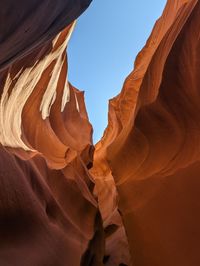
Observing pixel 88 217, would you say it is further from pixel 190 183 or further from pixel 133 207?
pixel 190 183

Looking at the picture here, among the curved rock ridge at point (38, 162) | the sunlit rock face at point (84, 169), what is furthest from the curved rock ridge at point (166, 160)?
the curved rock ridge at point (38, 162)

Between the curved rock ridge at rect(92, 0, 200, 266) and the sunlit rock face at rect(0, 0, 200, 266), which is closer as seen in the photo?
the sunlit rock face at rect(0, 0, 200, 266)

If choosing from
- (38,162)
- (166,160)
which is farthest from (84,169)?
(166,160)

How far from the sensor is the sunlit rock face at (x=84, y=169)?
3527mm

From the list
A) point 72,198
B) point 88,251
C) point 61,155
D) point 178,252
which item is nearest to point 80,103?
point 61,155

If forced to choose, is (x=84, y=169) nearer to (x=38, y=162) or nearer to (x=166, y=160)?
(x=38, y=162)

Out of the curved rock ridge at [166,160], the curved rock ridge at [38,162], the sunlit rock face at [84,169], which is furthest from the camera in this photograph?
the curved rock ridge at [166,160]

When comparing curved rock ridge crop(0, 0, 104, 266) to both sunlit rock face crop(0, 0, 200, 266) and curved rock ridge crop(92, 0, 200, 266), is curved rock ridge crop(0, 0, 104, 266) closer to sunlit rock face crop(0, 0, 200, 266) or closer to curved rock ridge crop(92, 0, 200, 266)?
sunlit rock face crop(0, 0, 200, 266)

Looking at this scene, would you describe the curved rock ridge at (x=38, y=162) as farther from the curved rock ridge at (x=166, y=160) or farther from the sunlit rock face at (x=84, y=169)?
the curved rock ridge at (x=166, y=160)

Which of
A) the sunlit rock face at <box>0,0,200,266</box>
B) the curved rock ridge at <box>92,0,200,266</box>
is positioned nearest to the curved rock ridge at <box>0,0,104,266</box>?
the sunlit rock face at <box>0,0,200,266</box>

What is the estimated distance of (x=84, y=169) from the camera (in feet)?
21.8

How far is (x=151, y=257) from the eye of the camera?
13.6ft

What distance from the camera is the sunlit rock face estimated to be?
3.53 metres

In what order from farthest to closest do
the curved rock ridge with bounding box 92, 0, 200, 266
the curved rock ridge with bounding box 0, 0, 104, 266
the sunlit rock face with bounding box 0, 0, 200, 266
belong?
the curved rock ridge with bounding box 92, 0, 200, 266, the sunlit rock face with bounding box 0, 0, 200, 266, the curved rock ridge with bounding box 0, 0, 104, 266
